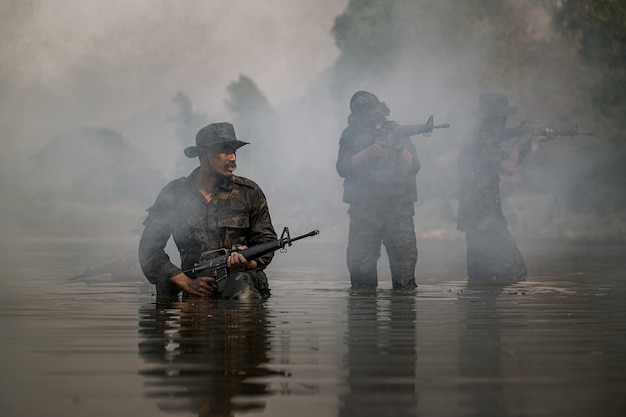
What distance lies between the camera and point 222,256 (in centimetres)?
1154

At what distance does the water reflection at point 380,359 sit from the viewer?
5.96 m

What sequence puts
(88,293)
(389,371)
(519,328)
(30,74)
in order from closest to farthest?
(389,371) < (519,328) < (88,293) < (30,74)

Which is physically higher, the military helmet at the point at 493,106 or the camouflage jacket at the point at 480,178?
the military helmet at the point at 493,106

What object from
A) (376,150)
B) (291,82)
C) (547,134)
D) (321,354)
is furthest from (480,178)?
(291,82)

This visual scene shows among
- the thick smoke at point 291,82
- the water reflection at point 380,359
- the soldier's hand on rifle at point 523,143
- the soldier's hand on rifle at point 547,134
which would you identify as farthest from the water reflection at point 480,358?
the thick smoke at point 291,82

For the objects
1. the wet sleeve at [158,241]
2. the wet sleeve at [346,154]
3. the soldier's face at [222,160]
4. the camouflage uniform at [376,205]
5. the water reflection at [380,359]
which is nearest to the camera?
the water reflection at [380,359]

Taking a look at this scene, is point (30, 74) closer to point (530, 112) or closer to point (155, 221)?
point (530, 112)

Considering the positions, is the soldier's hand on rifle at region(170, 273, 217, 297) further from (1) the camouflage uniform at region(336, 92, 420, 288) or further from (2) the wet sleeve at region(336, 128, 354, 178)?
(2) the wet sleeve at region(336, 128, 354, 178)

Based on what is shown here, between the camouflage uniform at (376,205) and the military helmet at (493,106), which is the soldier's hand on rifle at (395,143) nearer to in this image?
the camouflage uniform at (376,205)

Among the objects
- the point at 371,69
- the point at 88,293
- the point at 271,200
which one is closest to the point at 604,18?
the point at 371,69

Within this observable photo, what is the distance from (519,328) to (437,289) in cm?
509

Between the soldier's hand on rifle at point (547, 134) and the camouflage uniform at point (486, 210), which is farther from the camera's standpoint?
the soldier's hand on rifle at point (547, 134)

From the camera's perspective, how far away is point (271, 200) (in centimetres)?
6256

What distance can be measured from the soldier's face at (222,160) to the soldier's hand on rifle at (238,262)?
2.07ft
